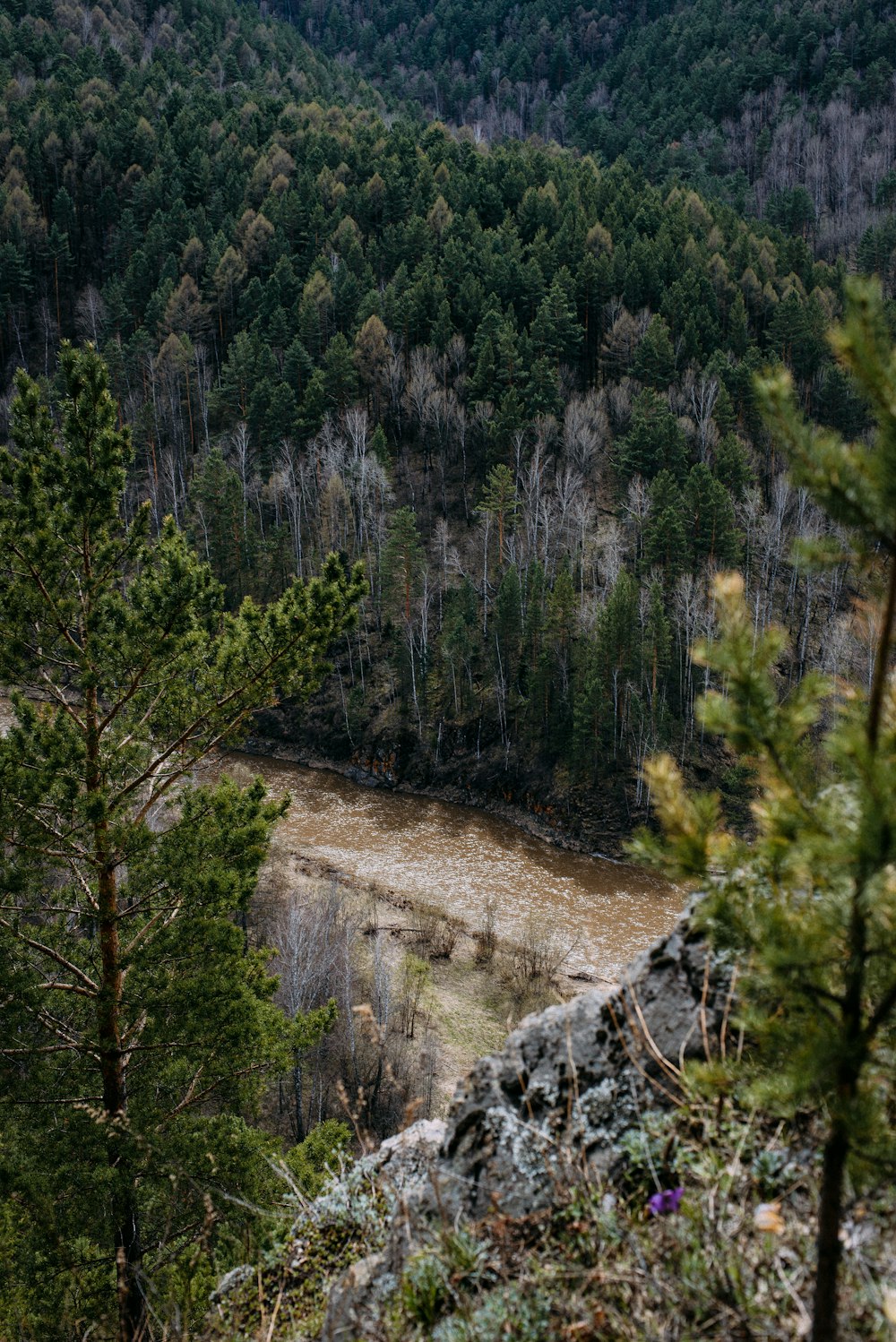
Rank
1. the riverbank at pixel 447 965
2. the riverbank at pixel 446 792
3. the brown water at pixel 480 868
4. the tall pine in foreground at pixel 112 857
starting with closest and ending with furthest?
the tall pine in foreground at pixel 112 857 < the riverbank at pixel 447 965 < the brown water at pixel 480 868 < the riverbank at pixel 446 792

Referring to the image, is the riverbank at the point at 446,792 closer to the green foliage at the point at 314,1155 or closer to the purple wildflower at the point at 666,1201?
the green foliage at the point at 314,1155

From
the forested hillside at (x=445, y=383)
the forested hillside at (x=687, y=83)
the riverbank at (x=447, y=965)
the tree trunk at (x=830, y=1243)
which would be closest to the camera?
the tree trunk at (x=830, y=1243)

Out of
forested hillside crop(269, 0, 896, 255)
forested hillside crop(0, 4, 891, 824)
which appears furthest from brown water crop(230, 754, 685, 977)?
forested hillside crop(269, 0, 896, 255)

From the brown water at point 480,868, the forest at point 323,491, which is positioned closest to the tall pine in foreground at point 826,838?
the forest at point 323,491

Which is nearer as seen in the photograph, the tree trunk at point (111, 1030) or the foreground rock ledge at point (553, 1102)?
the foreground rock ledge at point (553, 1102)

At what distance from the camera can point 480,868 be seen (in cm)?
3120

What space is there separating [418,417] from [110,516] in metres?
53.5

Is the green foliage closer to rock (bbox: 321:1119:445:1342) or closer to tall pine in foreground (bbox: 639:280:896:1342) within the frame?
rock (bbox: 321:1119:445:1342)

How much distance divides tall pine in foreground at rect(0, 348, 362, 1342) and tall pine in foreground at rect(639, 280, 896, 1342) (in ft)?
18.9

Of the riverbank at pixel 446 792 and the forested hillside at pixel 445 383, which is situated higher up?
the forested hillside at pixel 445 383

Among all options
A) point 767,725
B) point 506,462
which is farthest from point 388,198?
point 767,725

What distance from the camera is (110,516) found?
24.5 ft

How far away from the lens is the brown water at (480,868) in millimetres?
26766

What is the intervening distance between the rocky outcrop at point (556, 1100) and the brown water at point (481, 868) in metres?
20.8
